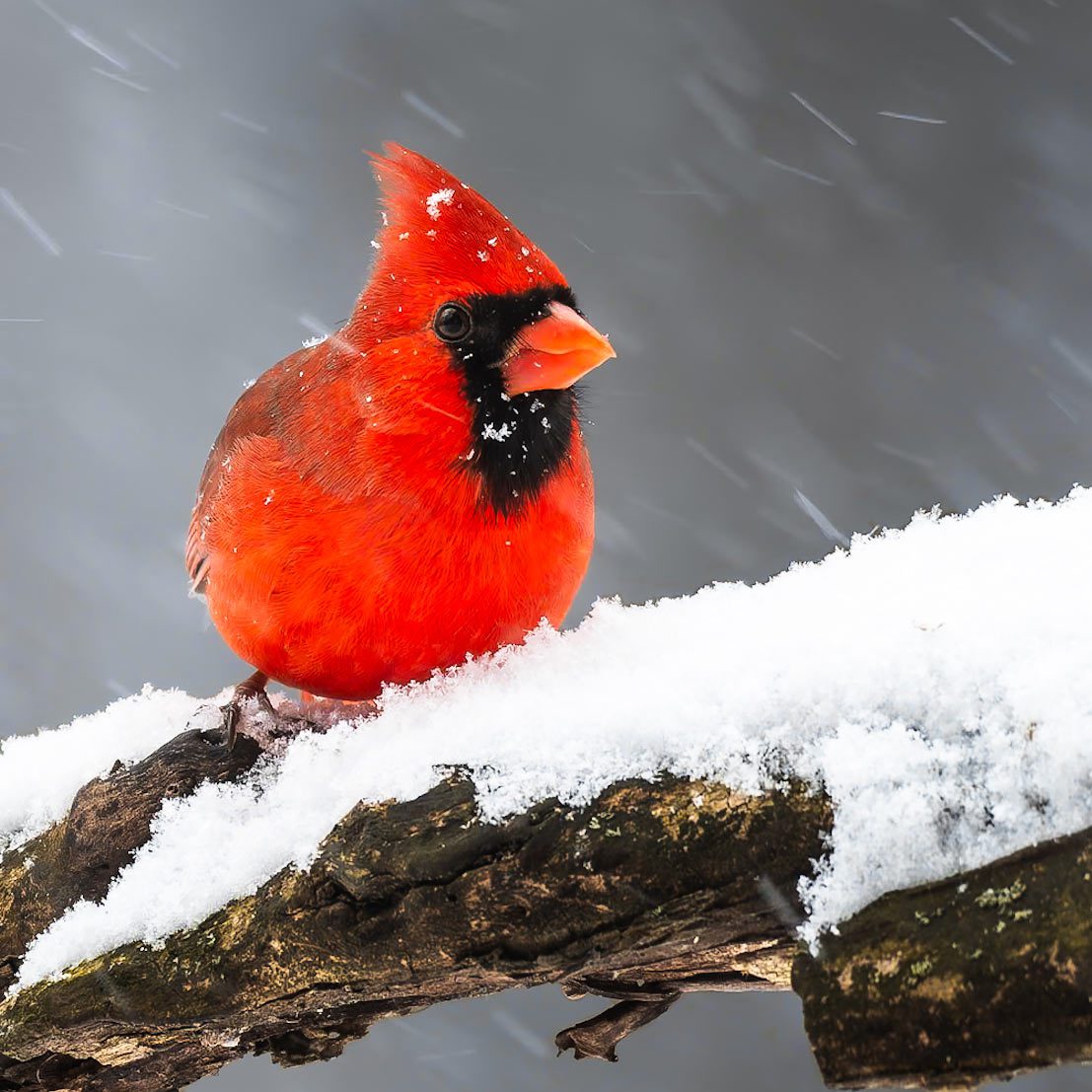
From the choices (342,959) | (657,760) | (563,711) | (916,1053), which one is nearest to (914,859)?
(916,1053)

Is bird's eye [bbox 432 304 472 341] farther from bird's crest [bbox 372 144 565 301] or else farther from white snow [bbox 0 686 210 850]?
white snow [bbox 0 686 210 850]

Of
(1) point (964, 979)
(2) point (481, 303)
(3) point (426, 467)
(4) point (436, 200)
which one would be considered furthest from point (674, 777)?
(4) point (436, 200)

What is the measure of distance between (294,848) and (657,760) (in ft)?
1.40

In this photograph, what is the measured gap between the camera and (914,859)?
81cm

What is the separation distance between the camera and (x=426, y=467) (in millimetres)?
1306

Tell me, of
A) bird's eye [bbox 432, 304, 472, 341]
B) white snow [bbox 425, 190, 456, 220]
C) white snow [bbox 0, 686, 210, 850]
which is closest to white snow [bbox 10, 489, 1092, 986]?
white snow [bbox 0, 686, 210, 850]

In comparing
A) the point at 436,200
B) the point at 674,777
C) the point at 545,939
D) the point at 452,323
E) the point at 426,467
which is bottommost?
the point at 545,939

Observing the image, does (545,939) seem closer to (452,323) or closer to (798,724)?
(798,724)

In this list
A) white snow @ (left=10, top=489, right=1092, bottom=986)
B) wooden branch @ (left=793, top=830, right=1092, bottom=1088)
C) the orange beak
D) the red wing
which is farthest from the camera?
the red wing

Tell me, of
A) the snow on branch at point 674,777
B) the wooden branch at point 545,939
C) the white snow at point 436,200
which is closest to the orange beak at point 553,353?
the white snow at point 436,200

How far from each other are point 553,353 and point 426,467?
19cm

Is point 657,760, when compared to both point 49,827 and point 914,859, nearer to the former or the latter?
point 914,859

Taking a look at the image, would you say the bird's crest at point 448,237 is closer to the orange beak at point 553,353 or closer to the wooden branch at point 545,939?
the orange beak at point 553,353

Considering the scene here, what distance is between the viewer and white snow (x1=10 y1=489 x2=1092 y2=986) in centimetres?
83
